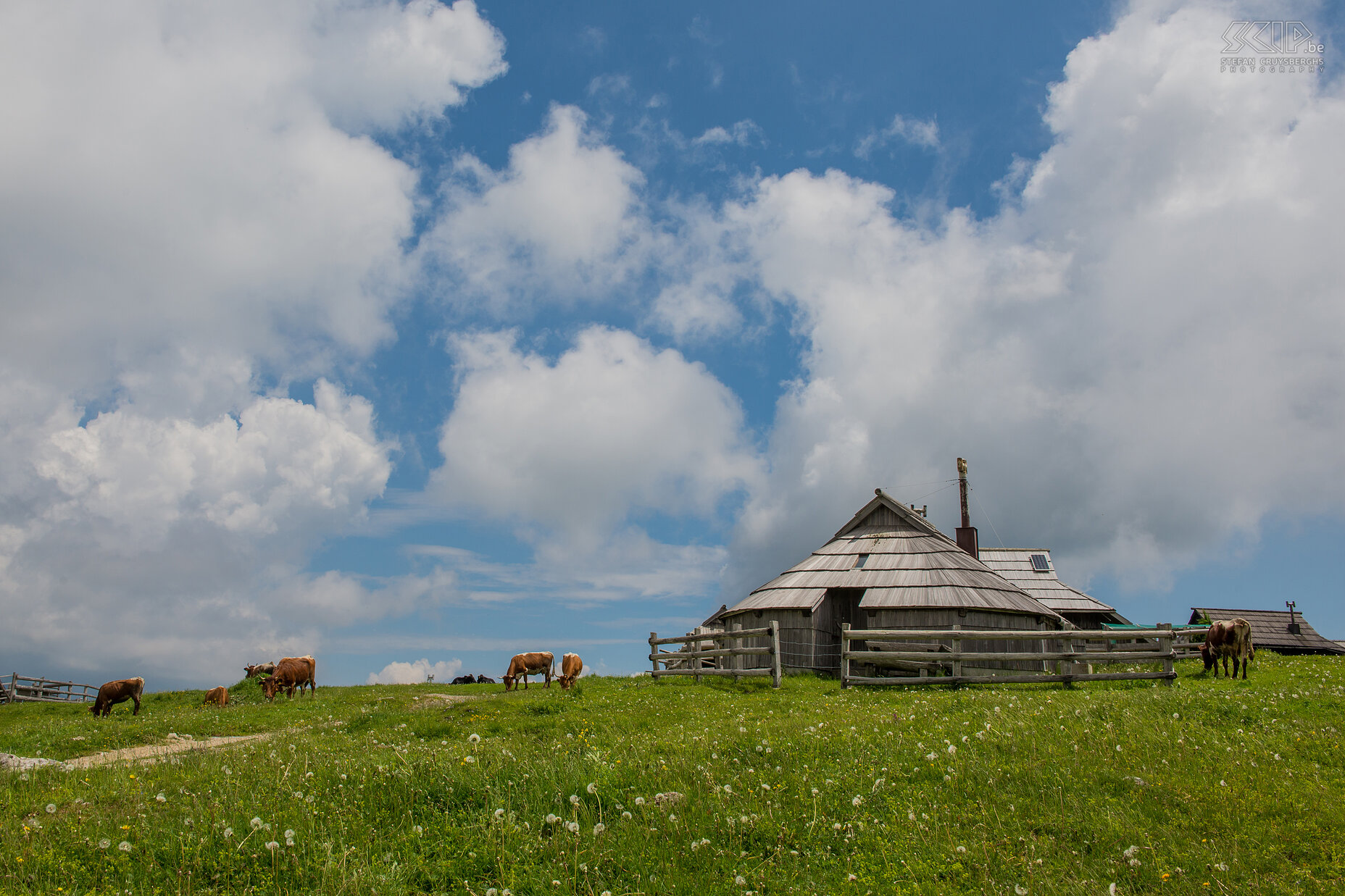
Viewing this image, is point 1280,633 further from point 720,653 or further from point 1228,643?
point 720,653

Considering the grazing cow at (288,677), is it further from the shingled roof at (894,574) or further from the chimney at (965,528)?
the chimney at (965,528)

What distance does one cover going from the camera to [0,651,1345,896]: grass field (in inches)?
264

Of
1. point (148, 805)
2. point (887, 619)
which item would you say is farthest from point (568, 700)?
point (887, 619)

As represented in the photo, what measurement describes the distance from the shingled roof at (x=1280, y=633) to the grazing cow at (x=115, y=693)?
6351cm

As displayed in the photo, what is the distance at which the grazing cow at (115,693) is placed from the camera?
26.6m

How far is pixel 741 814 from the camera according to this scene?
297 inches

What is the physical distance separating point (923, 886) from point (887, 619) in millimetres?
26469

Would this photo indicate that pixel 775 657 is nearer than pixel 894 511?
Yes

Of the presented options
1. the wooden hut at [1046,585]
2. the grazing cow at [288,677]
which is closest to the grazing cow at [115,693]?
the grazing cow at [288,677]

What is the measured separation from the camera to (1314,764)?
31.9 ft

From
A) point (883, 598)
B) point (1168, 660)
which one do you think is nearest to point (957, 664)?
point (1168, 660)

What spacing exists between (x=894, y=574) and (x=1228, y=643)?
12.6 meters

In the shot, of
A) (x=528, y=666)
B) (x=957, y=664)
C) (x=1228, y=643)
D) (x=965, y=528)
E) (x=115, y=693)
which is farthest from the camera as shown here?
(x=965, y=528)

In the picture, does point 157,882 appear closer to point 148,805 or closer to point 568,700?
point 148,805
